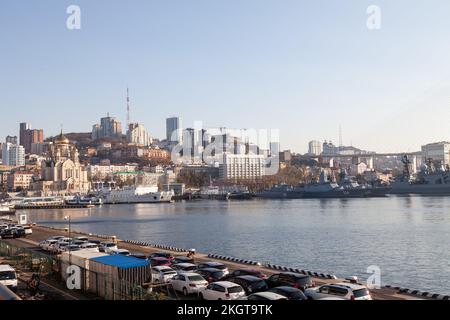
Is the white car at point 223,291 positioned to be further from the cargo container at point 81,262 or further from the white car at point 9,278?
the white car at point 9,278

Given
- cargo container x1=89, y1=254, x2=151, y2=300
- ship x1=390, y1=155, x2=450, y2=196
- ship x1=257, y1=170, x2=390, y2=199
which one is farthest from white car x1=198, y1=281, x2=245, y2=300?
ship x1=390, y1=155, x2=450, y2=196

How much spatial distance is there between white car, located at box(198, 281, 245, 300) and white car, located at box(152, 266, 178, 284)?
162 cm

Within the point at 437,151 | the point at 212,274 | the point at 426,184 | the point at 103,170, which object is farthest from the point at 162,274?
the point at 437,151

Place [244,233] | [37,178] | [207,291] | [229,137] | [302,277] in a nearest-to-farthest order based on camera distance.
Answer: [207,291] < [302,277] < [244,233] < [37,178] < [229,137]

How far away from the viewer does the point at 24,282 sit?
11.6 meters

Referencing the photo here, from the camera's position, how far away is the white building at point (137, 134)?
182500mm

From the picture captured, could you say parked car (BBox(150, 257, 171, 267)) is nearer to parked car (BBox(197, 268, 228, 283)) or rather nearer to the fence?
parked car (BBox(197, 268, 228, 283))

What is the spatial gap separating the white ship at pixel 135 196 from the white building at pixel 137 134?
309ft

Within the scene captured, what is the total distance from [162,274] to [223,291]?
246cm

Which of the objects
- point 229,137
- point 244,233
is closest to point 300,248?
point 244,233
